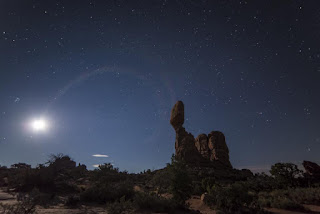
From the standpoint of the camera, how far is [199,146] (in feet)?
197

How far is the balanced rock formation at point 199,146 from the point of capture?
52037 mm

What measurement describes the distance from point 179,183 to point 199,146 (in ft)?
158

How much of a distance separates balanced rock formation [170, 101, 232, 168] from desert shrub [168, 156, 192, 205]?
36777mm

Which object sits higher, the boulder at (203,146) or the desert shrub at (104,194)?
the boulder at (203,146)

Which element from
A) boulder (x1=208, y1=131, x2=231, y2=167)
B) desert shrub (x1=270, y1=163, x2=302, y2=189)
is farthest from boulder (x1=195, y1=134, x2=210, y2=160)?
desert shrub (x1=270, y1=163, x2=302, y2=189)

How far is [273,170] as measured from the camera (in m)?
25.6

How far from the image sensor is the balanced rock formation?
5204cm

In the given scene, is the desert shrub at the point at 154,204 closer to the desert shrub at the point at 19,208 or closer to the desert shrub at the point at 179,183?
the desert shrub at the point at 179,183

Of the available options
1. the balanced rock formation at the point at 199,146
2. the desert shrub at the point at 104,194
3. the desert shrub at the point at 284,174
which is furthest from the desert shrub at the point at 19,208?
the balanced rock formation at the point at 199,146

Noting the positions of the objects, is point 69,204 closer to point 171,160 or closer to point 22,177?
point 171,160

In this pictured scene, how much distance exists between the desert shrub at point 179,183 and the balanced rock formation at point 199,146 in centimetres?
3678

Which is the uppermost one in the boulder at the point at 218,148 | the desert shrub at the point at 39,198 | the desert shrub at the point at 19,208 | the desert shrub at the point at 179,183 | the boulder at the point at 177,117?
the boulder at the point at 177,117

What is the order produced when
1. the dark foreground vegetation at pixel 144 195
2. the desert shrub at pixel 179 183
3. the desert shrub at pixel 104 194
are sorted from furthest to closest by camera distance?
the desert shrub at pixel 104 194, the desert shrub at pixel 179 183, the dark foreground vegetation at pixel 144 195

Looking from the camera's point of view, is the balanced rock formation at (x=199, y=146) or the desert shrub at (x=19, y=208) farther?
the balanced rock formation at (x=199, y=146)
